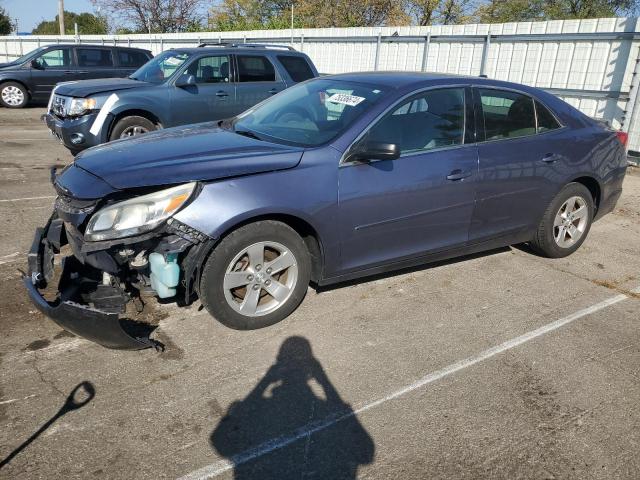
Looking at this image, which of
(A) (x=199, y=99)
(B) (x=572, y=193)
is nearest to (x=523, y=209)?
(B) (x=572, y=193)

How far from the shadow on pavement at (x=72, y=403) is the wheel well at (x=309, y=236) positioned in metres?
1.35

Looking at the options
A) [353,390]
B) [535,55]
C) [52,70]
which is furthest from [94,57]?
[353,390]

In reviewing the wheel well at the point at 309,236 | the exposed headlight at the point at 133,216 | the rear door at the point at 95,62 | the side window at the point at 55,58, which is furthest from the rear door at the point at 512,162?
the side window at the point at 55,58

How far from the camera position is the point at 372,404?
9.74 feet

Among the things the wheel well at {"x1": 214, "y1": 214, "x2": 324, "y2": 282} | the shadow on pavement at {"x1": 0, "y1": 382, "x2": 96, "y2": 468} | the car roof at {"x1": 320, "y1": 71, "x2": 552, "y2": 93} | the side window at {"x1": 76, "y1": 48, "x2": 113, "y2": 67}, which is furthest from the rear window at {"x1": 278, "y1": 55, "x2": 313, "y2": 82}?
the side window at {"x1": 76, "y1": 48, "x2": 113, "y2": 67}

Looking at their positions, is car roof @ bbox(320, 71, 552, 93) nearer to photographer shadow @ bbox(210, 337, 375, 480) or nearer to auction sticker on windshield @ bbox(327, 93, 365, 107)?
auction sticker on windshield @ bbox(327, 93, 365, 107)

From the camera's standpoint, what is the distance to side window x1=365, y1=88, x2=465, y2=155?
398 centimetres

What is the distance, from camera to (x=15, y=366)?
316 centimetres

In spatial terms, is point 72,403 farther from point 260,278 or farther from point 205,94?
point 205,94

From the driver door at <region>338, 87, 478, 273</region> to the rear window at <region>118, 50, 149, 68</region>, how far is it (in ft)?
44.2

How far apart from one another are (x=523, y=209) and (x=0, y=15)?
2223 inches

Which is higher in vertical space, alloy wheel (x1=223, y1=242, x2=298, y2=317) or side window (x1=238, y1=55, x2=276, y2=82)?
side window (x1=238, y1=55, x2=276, y2=82)

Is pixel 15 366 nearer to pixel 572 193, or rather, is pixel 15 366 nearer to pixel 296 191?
pixel 296 191

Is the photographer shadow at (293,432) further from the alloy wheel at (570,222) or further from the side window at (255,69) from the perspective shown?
the side window at (255,69)
